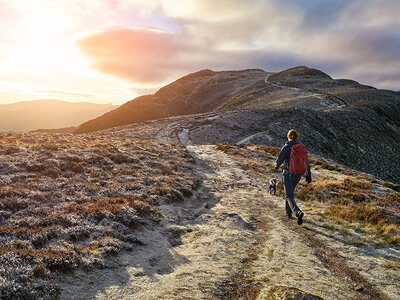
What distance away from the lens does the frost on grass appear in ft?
21.3

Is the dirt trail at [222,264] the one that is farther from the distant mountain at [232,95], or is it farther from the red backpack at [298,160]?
the distant mountain at [232,95]

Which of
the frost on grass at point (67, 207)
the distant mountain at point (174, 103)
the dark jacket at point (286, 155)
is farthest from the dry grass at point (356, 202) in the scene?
the distant mountain at point (174, 103)

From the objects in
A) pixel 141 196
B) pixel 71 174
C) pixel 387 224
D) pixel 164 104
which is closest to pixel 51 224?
pixel 141 196

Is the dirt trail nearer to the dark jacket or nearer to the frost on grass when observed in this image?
the frost on grass

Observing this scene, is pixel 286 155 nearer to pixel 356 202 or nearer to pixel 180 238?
pixel 180 238

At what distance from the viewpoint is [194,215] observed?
43.1 feet

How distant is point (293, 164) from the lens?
1051cm

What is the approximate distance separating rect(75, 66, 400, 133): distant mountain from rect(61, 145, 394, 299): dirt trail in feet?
253

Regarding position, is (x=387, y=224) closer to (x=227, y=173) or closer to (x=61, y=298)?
(x=61, y=298)

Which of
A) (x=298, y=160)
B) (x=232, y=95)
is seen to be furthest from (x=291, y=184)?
(x=232, y=95)

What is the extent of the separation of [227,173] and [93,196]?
506 inches

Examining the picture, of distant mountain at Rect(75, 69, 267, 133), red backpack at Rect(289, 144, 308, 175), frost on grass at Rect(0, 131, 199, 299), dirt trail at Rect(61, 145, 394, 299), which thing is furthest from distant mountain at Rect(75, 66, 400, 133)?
dirt trail at Rect(61, 145, 394, 299)

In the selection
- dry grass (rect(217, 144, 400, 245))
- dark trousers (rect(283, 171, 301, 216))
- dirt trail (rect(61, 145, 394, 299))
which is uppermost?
dark trousers (rect(283, 171, 301, 216))

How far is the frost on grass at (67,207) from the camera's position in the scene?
255 inches
